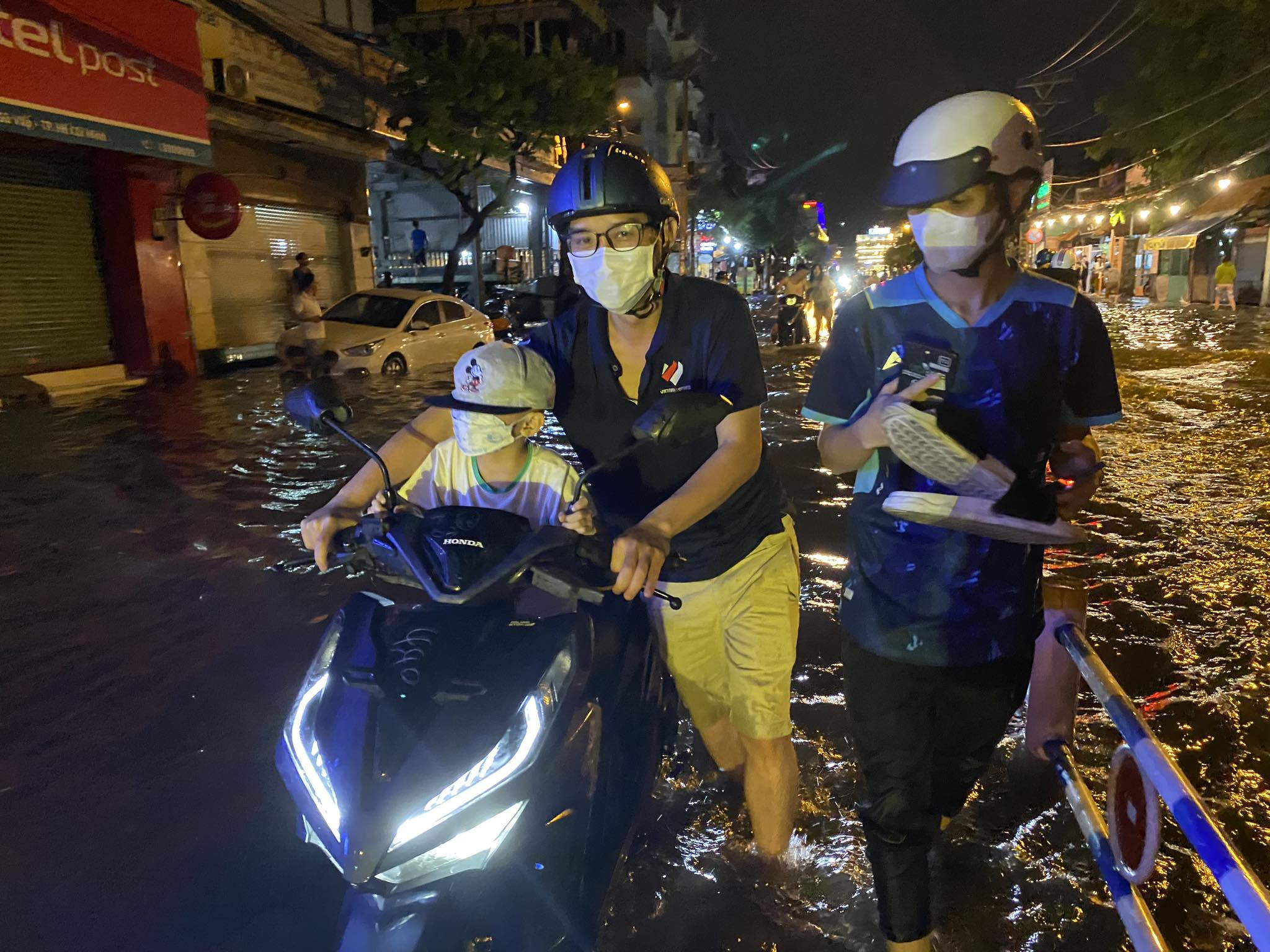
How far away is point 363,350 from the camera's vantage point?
13.1 metres

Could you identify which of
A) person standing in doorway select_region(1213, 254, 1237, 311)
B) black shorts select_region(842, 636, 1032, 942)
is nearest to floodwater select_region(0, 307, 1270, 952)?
black shorts select_region(842, 636, 1032, 942)

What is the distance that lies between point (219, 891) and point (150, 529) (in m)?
4.13

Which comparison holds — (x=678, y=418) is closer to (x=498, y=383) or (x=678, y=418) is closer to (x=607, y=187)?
(x=498, y=383)

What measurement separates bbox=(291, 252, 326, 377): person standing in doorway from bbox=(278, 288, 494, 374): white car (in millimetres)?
95

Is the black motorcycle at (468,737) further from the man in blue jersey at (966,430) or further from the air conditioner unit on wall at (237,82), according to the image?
the air conditioner unit on wall at (237,82)

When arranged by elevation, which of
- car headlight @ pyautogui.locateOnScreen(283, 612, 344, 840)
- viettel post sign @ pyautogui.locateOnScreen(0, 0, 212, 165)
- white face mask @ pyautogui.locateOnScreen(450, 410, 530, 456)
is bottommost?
car headlight @ pyautogui.locateOnScreen(283, 612, 344, 840)

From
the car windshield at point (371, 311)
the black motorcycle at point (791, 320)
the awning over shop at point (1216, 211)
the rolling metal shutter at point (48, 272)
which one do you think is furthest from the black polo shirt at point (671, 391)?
the awning over shop at point (1216, 211)

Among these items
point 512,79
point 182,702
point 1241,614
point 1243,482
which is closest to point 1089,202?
point 512,79

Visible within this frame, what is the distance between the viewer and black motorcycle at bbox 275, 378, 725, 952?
1606mm

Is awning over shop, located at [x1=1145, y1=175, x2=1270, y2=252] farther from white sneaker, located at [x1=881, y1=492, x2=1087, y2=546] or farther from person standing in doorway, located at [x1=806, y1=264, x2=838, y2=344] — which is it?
white sneaker, located at [x1=881, y1=492, x2=1087, y2=546]

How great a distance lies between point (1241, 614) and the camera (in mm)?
4254

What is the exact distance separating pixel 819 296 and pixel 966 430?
17.9 m

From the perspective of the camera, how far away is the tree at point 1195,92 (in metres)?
23.8

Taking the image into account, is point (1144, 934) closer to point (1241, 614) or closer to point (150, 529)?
point (1241, 614)
